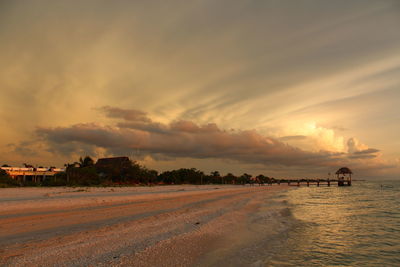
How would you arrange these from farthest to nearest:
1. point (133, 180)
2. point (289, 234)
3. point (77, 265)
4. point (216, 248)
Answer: point (133, 180) → point (289, 234) → point (216, 248) → point (77, 265)

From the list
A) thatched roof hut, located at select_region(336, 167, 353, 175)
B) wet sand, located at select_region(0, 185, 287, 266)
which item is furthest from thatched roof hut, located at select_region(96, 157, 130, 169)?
thatched roof hut, located at select_region(336, 167, 353, 175)

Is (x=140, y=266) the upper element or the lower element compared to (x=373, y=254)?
upper

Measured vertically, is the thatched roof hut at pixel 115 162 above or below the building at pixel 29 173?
above

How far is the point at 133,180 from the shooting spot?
63844 millimetres

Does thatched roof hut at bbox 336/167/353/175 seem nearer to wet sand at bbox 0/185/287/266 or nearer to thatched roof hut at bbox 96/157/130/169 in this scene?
thatched roof hut at bbox 96/157/130/169

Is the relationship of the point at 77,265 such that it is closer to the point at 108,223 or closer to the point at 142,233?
the point at 142,233

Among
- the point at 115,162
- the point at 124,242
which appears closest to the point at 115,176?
the point at 115,162

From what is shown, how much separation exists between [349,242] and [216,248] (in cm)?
619

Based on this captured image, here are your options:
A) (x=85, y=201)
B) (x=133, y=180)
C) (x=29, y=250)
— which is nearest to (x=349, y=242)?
(x=29, y=250)

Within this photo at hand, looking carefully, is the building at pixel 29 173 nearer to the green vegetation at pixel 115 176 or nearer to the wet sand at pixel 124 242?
the green vegetation at pixel 115 176

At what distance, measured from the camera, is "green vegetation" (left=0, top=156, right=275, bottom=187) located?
45266 millimetres

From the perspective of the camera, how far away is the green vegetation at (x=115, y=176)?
45266 mm

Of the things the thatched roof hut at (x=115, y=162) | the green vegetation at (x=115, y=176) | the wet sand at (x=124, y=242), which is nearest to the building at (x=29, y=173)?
the green vegetation at (x=115, y=176)

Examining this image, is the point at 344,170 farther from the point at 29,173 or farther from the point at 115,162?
the point at 29,173
